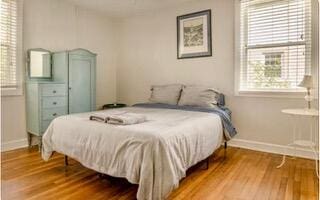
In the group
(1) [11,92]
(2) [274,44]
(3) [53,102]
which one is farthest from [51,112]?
(2) [274,44]

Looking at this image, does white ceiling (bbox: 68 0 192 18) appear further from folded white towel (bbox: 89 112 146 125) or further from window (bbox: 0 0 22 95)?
folded white towel (bbox: 89 112 146 125)

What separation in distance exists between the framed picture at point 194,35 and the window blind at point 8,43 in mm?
2578

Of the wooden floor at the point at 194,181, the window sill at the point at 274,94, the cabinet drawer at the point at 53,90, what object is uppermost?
the cabinet drawer at the point at 53,90

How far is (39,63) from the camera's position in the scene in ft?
12.0

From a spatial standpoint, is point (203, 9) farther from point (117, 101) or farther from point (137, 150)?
point (137, 150)

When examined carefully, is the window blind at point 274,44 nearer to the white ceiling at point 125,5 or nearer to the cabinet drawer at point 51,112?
the white ceiling at point 125,5

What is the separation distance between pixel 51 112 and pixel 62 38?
137 centimetres

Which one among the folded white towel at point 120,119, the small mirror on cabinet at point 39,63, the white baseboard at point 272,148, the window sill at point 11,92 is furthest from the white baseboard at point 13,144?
the white baseboard at point 272,148

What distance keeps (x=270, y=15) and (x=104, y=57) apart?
3.15 metres

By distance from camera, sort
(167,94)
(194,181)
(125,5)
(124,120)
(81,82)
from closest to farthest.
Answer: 1. (124,120)
2. (194,181)
3. (167,94)
4. (81,82)
5. (125,5)

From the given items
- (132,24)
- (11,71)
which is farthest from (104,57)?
(11,71)

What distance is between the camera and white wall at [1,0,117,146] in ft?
11.3

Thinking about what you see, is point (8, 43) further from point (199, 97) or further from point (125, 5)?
point (199, 97)

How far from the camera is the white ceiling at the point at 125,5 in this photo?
401cm
